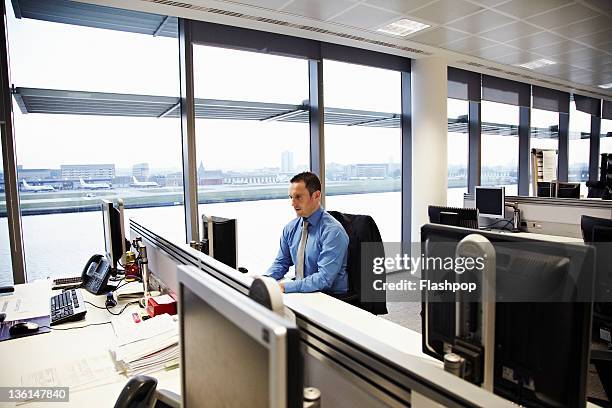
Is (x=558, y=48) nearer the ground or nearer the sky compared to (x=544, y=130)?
nearer the sky

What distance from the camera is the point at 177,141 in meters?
3.58

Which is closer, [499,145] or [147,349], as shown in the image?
[147,349]

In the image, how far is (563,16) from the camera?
3.53m

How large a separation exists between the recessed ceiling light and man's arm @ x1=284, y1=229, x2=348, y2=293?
2378mm

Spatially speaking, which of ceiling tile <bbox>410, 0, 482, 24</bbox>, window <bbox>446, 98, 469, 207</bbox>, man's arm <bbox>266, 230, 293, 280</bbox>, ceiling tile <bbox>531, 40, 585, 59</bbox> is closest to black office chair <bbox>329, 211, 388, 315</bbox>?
man's arm <bbox>266, 230, 293, 280</bbox>

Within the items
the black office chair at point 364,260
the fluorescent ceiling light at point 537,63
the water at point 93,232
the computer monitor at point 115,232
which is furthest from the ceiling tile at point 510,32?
the computer monitor at point 115,232

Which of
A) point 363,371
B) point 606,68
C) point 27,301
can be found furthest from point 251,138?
point 606,68

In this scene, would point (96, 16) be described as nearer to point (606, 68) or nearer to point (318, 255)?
point (318, 255)

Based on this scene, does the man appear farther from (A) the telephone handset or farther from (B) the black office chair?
(A) the telephone handset

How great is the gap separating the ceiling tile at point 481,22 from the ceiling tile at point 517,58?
116cm

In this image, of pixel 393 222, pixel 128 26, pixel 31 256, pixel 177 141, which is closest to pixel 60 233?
pixel 31 256

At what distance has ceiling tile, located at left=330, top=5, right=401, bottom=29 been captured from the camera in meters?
3.29

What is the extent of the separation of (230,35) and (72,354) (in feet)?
9.81

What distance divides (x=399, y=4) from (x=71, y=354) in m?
3.22
